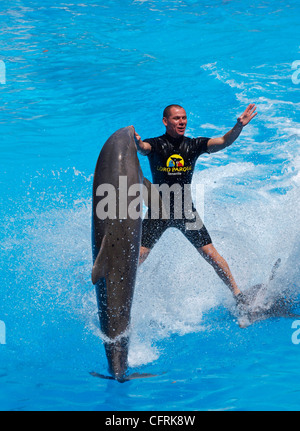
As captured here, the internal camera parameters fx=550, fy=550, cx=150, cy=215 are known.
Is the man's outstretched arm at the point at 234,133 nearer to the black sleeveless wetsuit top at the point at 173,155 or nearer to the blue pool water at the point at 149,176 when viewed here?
the black sleeveless wetsuit top at the point at 173,155

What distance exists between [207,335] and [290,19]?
1335 cm

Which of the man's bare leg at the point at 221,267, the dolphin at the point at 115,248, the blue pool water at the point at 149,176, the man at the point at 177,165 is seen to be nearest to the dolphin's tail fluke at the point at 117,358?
the dolphin at the point at 115,248

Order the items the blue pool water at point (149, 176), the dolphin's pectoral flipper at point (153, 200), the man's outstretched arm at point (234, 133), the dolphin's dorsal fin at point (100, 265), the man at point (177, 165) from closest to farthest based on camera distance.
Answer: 1. the dolphin's dorsal fin at point (100, 265)
2. the blue pool water at point (149, 176)
3. the dolphin's pectoral flipper at point (153, 200)
4. the man's outstretched arm at point (234, 133)
5. the man at point (177, 165)

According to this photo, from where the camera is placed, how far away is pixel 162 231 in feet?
18.9

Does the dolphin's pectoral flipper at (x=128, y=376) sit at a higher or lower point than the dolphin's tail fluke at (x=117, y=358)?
lower

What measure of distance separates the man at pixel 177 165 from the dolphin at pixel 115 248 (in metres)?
1.04

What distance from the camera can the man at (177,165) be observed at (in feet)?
18.5

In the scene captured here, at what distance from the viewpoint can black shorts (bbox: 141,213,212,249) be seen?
5.70 m

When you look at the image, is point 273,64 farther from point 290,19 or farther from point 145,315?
point 145,315

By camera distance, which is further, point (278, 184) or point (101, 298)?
point (278, 184)

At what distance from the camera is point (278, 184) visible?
918 centimetres

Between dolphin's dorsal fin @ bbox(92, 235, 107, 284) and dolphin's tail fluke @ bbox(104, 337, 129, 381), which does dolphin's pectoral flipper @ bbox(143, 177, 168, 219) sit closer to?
dolphin's dorsal fin @ bbox(92, 235, 107, 284)

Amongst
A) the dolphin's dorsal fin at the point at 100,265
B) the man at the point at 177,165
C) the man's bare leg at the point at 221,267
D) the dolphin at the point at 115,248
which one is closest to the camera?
the dolphin's dorsal fin at the point at 100,265
